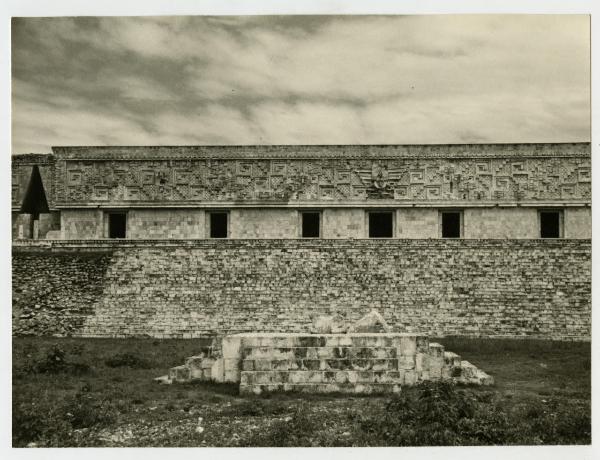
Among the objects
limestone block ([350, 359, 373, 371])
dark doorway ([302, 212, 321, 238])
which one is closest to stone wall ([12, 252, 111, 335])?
dark doorway ([302, 212, 321, 238])

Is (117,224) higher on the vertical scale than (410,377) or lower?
higher

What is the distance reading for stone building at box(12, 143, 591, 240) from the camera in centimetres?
1911

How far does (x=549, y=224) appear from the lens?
1948 centimetres

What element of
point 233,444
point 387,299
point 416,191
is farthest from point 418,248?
point 233,444

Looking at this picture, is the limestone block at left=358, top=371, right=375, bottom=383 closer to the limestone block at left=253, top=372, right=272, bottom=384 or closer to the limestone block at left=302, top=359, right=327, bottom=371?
the limestone block at left=302, top=359, right=327, bottom=371

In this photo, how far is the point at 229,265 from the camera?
1631 centimetres

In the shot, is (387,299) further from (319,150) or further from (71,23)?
(71,23)

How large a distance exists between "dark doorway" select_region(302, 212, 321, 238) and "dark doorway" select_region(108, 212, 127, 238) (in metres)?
6.03

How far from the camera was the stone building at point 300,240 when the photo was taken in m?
15.5

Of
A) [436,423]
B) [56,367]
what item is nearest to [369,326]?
[436,423]

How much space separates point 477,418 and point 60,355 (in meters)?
7.53

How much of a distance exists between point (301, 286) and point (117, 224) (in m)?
7.58

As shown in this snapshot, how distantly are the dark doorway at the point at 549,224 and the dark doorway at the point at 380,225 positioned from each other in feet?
16.3

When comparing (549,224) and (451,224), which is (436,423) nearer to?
(451,224)
